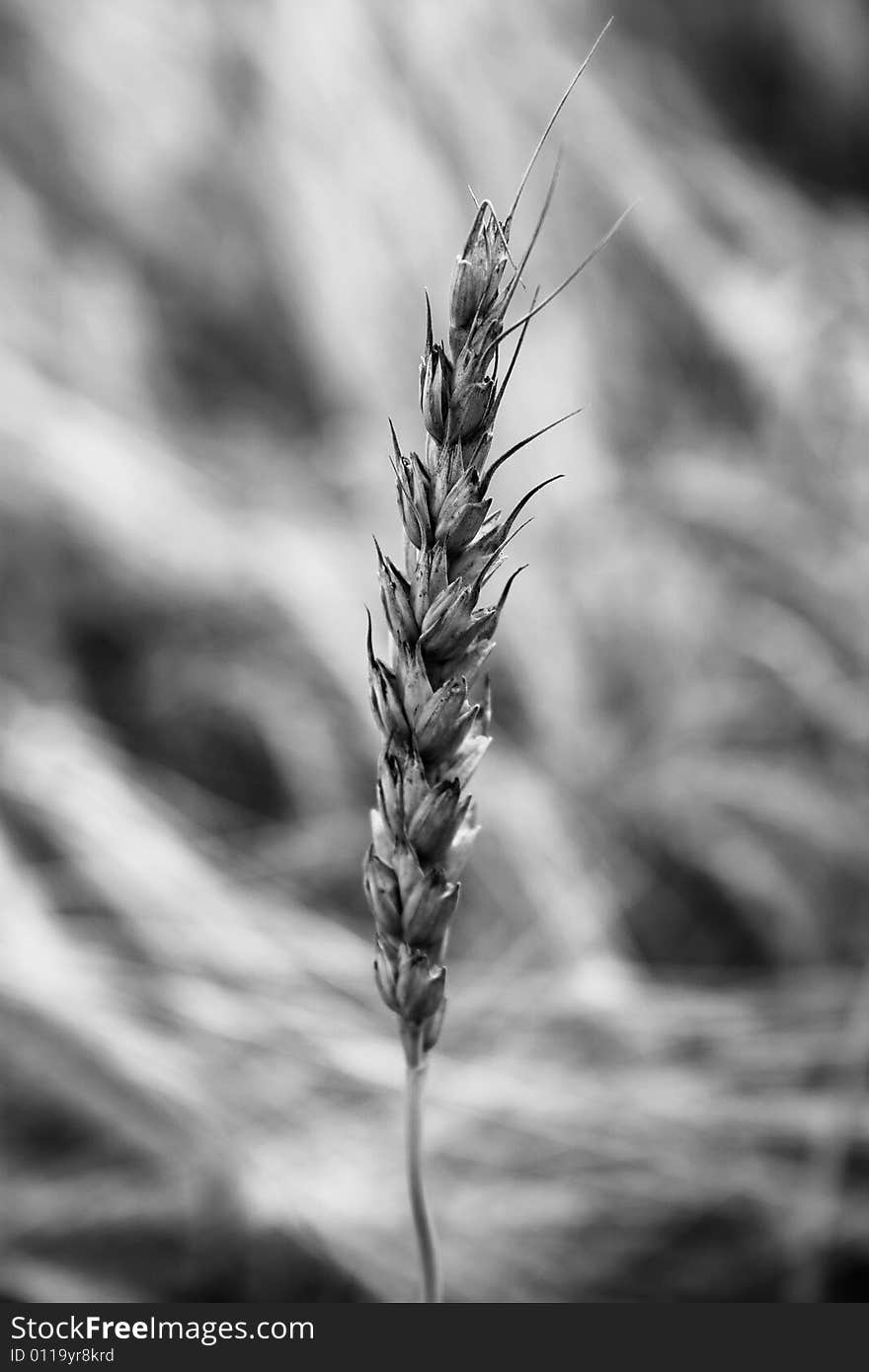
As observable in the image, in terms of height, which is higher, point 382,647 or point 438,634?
point 382,647

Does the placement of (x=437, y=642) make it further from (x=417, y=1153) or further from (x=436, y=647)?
(x=417, y=1153)

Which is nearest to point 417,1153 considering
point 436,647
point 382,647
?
point 436,647

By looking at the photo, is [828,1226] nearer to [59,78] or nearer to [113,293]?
[113,293]

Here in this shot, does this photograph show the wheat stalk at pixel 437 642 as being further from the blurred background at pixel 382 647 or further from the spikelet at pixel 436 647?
the blurred background at pixel 382 647

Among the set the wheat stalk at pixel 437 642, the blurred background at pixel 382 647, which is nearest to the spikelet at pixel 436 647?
the wheat stalk at pixel 437 642

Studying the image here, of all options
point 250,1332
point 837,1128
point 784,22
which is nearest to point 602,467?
point 837,1128

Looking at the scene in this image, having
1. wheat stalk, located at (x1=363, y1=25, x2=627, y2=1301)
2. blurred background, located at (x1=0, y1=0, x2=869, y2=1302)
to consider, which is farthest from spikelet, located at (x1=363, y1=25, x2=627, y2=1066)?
blurred background, located at (x1=0, y1=0, x2=869, y2=1302)
